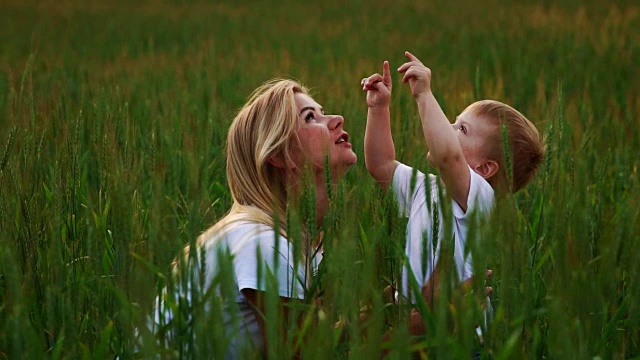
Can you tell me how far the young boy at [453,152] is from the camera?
2375 mm

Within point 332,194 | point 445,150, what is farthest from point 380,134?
point 332,194

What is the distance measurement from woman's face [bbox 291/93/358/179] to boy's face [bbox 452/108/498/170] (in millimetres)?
357

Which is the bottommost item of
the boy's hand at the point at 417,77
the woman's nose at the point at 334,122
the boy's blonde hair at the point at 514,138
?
the boy's blonde hair at the point at 514,138

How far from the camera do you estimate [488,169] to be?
2607mm

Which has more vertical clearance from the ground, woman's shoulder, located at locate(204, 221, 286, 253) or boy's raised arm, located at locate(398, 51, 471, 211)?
boy's raised arm, located at locate(398, 51, 471, 211)

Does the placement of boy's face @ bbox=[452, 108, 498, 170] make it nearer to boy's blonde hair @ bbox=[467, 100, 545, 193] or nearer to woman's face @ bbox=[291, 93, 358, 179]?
boy's blonde hair @ bbox=[467, 100, 545, 193]

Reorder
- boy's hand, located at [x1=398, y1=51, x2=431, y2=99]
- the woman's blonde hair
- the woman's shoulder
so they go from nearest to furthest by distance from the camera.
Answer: the woman's shoulder
the woman's blonde hair
boy's hand, located at [x1=398, y1=51, x2=431, y2=99]

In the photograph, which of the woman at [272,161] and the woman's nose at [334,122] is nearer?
the woman at [272,161]

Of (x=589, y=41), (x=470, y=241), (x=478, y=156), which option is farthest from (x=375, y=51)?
(x=470, y=241)

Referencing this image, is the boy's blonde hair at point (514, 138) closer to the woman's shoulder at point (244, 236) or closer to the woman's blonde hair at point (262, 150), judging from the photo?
the woman's blonde hair at point (262, 150)

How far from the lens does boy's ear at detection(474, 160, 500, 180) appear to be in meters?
2.59

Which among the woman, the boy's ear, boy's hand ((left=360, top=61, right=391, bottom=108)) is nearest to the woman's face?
the woman

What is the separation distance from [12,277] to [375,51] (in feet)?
24.1

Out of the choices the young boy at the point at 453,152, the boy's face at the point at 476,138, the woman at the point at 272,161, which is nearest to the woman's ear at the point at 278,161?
Answer: the woman at the point at 272,161
